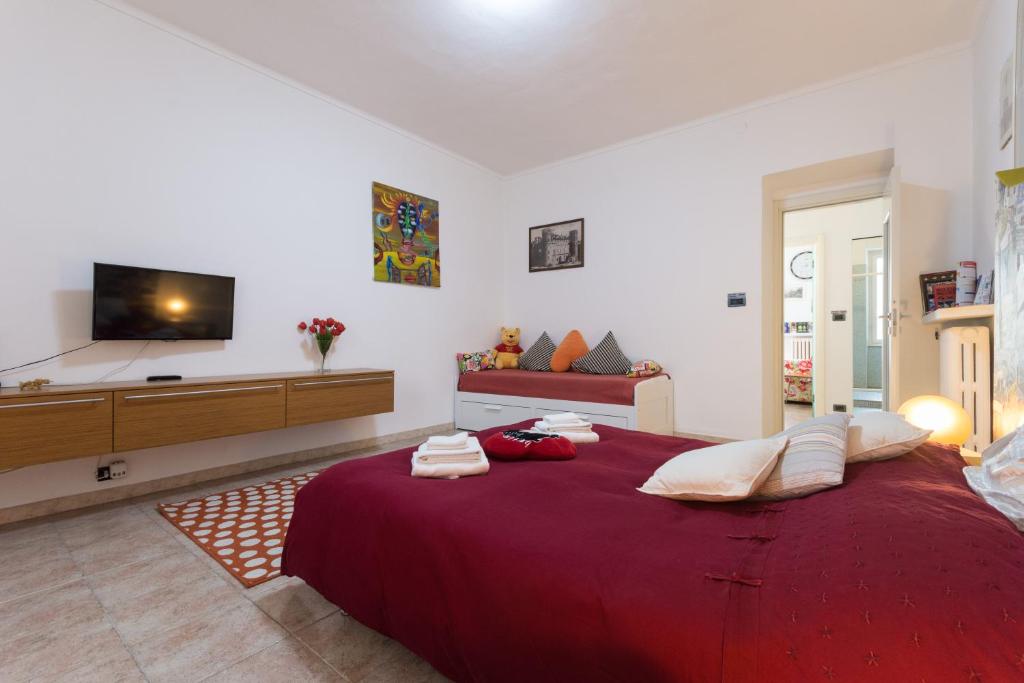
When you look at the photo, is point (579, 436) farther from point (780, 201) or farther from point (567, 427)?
point (780, 201)

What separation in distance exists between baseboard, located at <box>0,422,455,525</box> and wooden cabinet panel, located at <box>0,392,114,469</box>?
607 mm

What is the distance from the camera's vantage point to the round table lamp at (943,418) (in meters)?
2.38

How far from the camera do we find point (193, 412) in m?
2.69

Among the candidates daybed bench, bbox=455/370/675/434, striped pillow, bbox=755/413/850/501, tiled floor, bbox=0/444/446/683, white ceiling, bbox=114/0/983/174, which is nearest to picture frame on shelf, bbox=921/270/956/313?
white ceiling, bbox=114/0/983/174

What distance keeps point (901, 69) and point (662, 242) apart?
6.79ft

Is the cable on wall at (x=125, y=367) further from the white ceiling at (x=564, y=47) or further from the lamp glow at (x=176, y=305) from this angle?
the white ceiling at (x=564, y=47)

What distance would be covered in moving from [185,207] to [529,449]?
290cm

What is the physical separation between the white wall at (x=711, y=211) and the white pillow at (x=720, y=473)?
2924 millimetres

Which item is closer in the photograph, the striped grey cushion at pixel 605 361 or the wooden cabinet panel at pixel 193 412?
the wooden cabinet panel at pixel 193 412

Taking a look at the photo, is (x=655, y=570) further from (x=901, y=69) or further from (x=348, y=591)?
(x=901, y=69)

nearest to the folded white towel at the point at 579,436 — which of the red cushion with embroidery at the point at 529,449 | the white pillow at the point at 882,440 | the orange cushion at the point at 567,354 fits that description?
the red cushion with embroidery at the point at 529,449

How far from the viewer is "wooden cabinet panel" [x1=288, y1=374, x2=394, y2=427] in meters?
3.20

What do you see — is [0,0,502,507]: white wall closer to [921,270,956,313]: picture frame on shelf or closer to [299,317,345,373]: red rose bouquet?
[299,317,345,373]: red rose bouquet

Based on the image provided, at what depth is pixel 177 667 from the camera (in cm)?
139
